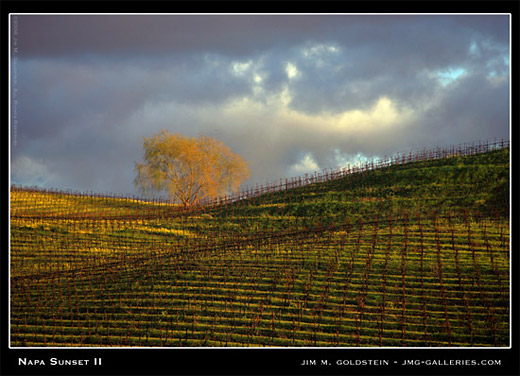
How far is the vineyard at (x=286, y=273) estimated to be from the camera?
14.5 m

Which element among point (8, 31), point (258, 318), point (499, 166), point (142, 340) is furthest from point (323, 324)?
point (499, 166)

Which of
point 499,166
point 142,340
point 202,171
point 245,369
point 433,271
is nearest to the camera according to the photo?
point 245,369

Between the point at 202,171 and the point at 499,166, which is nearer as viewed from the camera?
the point at 499,166

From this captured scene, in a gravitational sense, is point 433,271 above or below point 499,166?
below

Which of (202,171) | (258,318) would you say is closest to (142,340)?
(258,318)

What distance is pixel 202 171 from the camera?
47.2 meters

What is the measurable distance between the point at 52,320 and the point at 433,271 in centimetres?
1357

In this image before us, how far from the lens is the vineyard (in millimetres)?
14484

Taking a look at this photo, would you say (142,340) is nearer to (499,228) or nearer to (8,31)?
(8,31)

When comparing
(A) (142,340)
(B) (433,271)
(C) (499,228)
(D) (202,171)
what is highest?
(D) (202,171)

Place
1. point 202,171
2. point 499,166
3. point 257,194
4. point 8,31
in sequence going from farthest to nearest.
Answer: point 202,171, point 257,194, point 499,166, point 8,31

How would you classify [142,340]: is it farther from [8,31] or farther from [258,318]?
[8,31]

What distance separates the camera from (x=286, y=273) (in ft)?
62.1

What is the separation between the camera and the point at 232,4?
10180 millimetres
